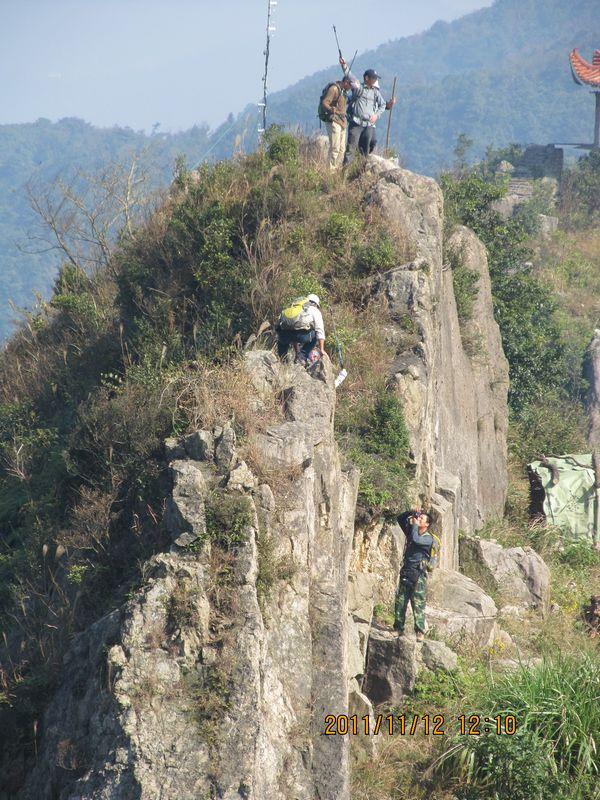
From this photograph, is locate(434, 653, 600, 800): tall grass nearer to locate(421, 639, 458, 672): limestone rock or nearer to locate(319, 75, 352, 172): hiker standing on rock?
locate(421, 639, 458, 672): limestone rock

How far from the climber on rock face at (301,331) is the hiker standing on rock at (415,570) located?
8.50ft

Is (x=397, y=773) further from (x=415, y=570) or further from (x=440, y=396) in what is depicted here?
(x=440, y=396)

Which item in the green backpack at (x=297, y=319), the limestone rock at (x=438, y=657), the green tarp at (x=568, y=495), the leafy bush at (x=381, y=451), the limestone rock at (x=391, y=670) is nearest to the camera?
the limestone rock at (x=391, y=670)

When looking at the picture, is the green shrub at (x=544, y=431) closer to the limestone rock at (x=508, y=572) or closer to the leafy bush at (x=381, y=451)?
the limestone rock at (x=508, y=572)

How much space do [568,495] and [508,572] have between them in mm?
5114

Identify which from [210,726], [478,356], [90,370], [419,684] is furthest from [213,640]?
[478,356]

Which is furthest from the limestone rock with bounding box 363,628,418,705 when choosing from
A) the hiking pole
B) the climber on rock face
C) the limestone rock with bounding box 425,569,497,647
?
the climber on rock face

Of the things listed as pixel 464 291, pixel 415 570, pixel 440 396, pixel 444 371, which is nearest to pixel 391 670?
pixel 415 570

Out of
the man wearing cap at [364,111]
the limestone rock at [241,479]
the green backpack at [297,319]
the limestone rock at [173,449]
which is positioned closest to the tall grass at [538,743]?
the limestone rock at [241,479]

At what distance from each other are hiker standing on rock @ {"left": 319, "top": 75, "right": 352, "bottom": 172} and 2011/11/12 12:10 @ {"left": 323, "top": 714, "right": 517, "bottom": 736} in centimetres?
1176

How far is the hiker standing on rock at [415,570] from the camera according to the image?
11.1m

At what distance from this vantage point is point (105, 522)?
10.1 meters

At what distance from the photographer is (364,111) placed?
63.8 ft

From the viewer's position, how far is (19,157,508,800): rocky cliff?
23.7ft
